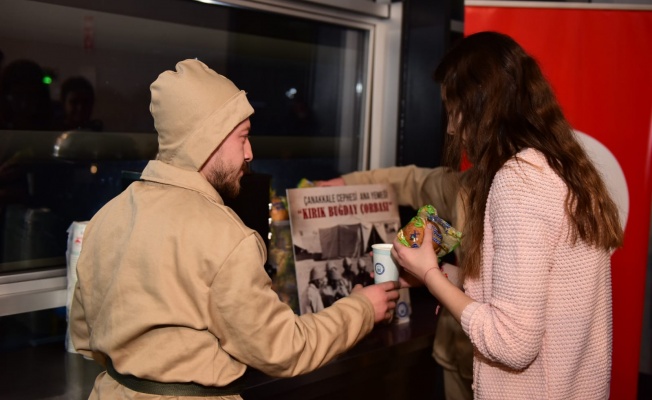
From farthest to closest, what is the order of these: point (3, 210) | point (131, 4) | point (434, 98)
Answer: point (434, 98) < point (131, 4) < point (3, 210)

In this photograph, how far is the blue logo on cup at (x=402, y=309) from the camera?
2.32 metres

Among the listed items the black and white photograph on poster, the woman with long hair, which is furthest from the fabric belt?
the black and white photograph on poster

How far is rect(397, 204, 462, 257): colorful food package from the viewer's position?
5.46ft

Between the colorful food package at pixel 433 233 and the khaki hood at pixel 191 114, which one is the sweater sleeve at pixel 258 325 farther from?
the colorful food package at pixel 433 233

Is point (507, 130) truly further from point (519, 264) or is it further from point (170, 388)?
point (170, 388)

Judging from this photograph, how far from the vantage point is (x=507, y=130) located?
149 cm

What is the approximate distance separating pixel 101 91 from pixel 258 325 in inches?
44.2

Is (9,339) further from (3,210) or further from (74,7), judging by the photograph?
(74,7)

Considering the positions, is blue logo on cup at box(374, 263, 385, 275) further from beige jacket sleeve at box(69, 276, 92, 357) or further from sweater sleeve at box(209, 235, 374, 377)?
beige jacket sleeve at box(69, 276, 92, 357)

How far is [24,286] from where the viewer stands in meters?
1.95

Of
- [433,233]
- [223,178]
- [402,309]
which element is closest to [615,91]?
[402,309]

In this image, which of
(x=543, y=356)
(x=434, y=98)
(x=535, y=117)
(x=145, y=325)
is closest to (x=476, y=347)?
(x=543, y=356)

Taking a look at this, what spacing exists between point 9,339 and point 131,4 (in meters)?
1.07

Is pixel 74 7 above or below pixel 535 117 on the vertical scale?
above
